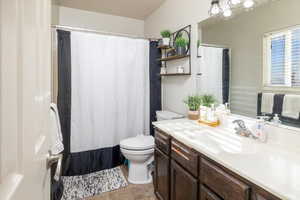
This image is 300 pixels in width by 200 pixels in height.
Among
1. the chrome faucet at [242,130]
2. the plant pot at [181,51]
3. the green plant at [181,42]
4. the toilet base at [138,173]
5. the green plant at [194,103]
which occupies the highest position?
the green plant at [181,42]

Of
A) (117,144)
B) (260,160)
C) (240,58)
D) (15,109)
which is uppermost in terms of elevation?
(240,58)

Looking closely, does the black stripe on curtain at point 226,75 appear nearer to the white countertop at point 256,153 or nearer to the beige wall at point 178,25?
the white countertop at point 256,153

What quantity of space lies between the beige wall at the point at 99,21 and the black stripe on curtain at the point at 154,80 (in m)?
0.97

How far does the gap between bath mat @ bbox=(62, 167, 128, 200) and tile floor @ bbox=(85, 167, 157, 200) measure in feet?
0.22

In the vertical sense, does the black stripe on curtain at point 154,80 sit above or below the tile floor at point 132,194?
above

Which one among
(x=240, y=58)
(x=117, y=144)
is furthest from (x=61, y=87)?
(x=240, y=58)

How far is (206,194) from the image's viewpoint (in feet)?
3.59

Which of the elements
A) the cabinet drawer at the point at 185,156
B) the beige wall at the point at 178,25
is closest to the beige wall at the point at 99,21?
the beige wall at the point at 178,25

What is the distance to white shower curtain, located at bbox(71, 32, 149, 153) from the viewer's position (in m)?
2.30

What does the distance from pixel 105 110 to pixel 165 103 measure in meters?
0.89

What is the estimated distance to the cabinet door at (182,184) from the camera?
1.22 meters

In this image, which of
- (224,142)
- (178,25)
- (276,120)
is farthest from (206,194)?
(178,25)

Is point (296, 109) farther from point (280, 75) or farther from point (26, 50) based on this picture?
point (26, 50)

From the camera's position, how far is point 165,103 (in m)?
2.74
